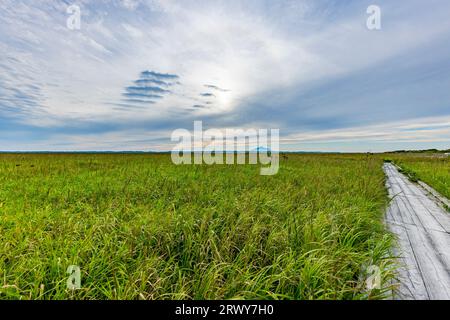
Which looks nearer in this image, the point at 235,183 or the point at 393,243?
the point at 393,243

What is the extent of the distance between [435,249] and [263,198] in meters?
3.03

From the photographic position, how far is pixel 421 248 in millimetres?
3127

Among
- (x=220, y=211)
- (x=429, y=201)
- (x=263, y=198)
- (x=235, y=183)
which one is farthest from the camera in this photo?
(x=235, y=183)

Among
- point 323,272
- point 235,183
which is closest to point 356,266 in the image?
point 323,272

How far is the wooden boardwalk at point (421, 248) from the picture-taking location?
2228mm

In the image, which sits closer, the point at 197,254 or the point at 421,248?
the point at 197,254

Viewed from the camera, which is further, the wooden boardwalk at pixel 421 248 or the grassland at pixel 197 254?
the wooden boardwalk at pixel 421 248

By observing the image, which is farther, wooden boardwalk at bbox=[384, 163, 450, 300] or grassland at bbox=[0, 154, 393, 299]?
wooden boardwalk at bbox=[384, 163, 450, 300]

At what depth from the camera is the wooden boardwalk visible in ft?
7.31
